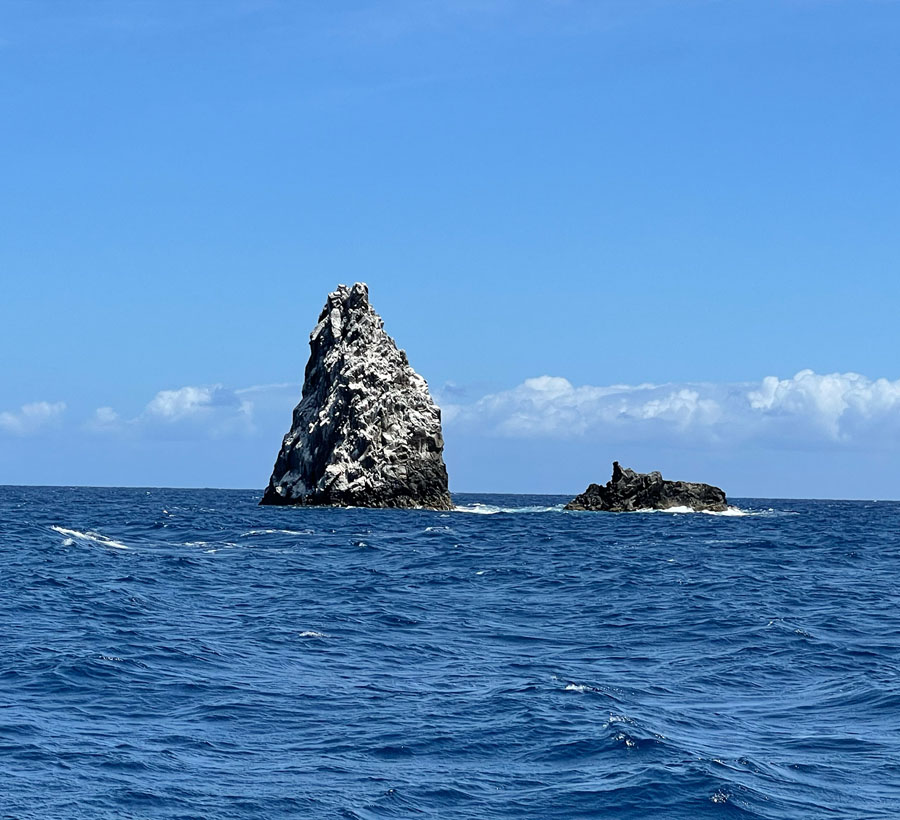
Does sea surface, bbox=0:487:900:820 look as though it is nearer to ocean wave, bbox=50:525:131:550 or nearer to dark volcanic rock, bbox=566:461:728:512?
ocean wave, bbox=50:525:131:550

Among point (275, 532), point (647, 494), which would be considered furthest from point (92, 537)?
point (647, 494)

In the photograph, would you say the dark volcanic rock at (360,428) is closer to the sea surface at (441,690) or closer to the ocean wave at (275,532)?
the ocean wave at (275,532)

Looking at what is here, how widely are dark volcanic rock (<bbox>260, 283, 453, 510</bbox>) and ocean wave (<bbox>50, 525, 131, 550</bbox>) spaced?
41.0m

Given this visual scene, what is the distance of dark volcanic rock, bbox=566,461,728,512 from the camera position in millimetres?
117250

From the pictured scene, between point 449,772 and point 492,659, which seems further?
point 492,659

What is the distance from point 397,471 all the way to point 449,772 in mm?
93035

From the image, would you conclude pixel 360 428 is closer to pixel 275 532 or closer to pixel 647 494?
pixel 647 494

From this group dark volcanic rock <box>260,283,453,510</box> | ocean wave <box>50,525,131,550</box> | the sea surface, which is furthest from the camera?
dark volcanic rock <box>260,283,453,510</box>

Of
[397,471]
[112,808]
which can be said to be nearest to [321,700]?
[112,808]

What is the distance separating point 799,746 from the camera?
19.6 meters

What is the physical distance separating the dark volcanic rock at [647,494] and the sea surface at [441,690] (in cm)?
6542

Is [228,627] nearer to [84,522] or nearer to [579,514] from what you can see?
[84,522]

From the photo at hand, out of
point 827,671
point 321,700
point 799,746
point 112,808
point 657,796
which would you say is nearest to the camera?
point 112,808

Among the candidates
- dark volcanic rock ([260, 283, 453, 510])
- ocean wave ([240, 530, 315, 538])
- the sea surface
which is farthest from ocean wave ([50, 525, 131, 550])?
dark volcanic rock ([260, 283, 453, 510])
